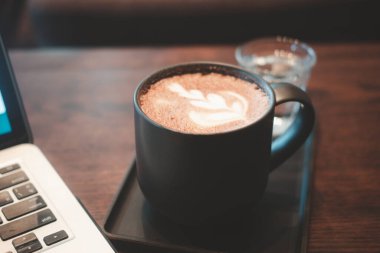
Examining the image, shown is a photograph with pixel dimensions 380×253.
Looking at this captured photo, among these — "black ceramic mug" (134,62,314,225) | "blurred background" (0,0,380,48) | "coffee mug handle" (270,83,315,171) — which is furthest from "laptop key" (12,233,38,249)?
"blurred background" (0,0,380,48)

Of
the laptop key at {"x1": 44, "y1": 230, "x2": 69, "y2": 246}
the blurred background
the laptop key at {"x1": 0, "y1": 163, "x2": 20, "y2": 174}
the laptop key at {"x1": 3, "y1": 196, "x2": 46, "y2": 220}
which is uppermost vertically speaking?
the laptop key at {"x1": 0, "y1": 163, "x2": 20, "y2": 174}

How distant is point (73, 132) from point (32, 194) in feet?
0.57

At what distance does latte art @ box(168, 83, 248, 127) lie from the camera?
0.44 metres

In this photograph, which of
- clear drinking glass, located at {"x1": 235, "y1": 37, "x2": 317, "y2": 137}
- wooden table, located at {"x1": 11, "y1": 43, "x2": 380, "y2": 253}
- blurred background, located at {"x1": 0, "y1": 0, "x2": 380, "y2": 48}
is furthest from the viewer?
blurred background, located at {"x1": 0, "y1": 0, "x2": 380, "y2": 48}

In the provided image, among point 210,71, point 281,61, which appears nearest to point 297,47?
point 281,61

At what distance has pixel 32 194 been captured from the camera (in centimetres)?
47

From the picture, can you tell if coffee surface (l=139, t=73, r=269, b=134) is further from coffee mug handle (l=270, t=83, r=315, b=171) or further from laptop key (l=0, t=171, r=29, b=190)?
laptop key (l=0, t=171, r=29, b=190)

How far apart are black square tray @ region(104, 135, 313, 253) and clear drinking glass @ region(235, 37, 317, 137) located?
6.6 inches

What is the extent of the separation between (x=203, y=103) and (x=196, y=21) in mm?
797

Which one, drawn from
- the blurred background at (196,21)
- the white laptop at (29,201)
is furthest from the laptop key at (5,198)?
the blurred background at (196,21)

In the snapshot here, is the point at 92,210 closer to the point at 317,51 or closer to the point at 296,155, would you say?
the point at 296,155

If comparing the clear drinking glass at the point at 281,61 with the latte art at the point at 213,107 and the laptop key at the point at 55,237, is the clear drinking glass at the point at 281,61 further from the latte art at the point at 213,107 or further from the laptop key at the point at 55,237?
the laptop key at the point at 55,237

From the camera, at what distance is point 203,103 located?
46 cm

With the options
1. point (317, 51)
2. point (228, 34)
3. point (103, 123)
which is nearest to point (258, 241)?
point (103, 123)
